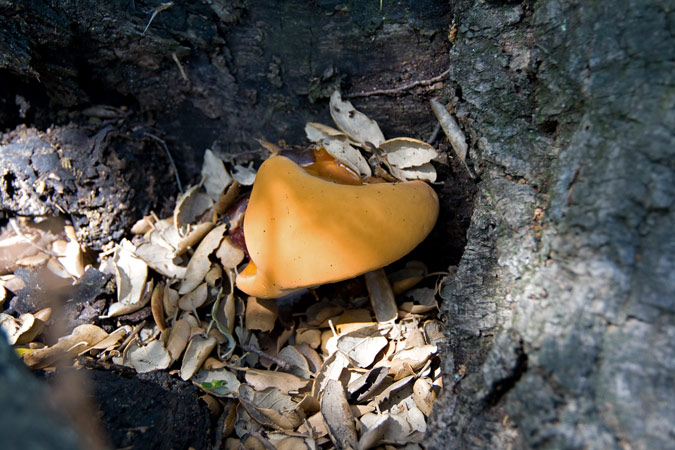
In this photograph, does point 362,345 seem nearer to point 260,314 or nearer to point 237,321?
point 260,314

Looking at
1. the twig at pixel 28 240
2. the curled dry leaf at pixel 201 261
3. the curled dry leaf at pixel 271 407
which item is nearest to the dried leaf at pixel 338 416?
the curled dry leaf at pixel 271 407

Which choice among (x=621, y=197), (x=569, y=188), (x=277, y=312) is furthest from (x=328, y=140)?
(x=621, y=197)

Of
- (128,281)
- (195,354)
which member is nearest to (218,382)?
(195,354)

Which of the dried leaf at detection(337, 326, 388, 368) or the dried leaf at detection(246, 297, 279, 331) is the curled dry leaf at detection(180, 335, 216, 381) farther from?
the dried leaf at detection(337, 326, 388, 368)

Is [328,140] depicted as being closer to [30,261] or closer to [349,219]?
[349,219]

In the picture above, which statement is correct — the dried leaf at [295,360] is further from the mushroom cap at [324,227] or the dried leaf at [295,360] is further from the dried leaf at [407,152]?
the dried leaf at [407,152]

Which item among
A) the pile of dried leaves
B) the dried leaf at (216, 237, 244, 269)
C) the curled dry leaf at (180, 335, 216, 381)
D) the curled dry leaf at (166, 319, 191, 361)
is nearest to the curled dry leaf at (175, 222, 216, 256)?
the pile of dried leaves
